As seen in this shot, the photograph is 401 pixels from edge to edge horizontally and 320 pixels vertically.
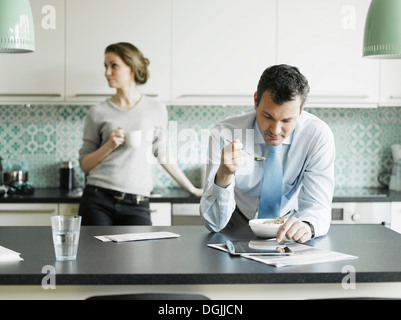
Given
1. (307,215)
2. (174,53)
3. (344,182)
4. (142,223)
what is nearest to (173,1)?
(174,53)

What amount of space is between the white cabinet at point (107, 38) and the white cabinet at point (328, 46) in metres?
0.75

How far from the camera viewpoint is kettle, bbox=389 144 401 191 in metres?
3.69

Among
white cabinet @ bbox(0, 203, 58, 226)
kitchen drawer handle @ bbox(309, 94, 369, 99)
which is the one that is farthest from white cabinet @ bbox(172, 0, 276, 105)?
white cabinet @ bbox(0, 203, 58, 226)

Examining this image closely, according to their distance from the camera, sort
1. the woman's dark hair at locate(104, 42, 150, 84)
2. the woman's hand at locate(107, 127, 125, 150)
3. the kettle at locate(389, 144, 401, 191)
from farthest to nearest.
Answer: the kettle at locate(389, 144, 401, 191)
the woman's dark hair at locate(104, 42, 150, 84)
the woman's hand at locate(107, 127, 125, 150)

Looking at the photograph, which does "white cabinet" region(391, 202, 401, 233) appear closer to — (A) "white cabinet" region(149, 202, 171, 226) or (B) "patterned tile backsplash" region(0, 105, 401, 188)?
(B) "patterned tile backsplash" region(0, 105, 401, 188)

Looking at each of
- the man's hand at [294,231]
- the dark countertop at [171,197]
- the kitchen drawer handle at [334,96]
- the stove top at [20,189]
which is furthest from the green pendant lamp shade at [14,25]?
the kitchen drawer handle at [334,96]

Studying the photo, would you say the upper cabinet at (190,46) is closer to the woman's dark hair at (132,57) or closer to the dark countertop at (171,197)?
the woman's dark hair at (132,57)

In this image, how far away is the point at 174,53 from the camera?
11.2 feet

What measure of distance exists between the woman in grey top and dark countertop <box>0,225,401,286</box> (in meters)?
0.99

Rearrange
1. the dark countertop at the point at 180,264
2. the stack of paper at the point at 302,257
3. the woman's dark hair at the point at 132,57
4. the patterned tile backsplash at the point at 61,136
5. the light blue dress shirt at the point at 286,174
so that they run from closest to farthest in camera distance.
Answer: the dark countertop at the point at 180,264, the stack of paper at the point at 302,257, the light blue dress shirt at the point at 286,174, the woman's dark hair at the point at 132,57, the patterned tile backsplash at the point at 61,136

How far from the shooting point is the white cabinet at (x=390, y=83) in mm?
3473

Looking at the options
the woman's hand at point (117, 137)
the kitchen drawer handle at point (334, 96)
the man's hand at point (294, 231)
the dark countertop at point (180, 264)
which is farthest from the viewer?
the kitchen drawer handle at point (334, 96)

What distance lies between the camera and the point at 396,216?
11.0 ft

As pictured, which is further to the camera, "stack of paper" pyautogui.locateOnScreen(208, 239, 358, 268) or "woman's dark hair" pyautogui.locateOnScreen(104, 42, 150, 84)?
"woman's dark hair" pyautogui.locateOnScreen(104, 42, 150, 84)
